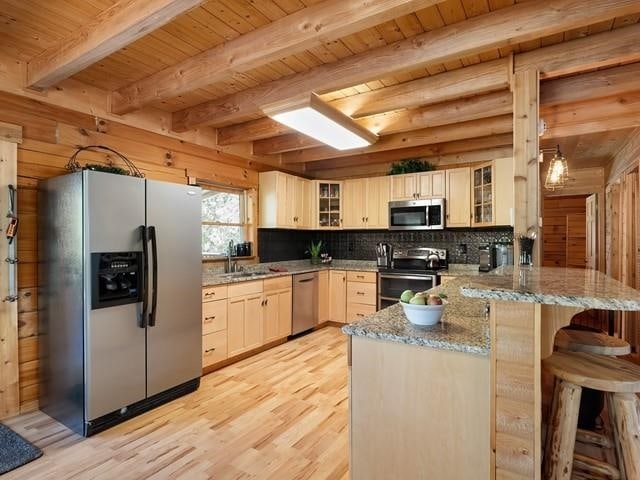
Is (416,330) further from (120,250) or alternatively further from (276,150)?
(276,150)

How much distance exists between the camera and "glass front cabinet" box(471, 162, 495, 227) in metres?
4.16

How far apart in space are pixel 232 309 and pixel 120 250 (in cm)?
138

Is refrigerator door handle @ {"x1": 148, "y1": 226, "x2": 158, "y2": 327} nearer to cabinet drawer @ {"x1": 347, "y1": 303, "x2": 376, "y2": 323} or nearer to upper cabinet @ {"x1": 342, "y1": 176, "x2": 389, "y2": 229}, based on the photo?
cabinet drawer @ {"x1": 347, "y1": 303, "x2": 376, "y2": 323}

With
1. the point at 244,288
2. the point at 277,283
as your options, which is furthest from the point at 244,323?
the point at 277,283

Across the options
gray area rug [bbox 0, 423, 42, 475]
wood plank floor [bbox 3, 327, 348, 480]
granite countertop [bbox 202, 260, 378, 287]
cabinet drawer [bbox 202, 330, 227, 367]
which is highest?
granite countertop [bbox 202, 260, 378, 287]

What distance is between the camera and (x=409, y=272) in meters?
4.49

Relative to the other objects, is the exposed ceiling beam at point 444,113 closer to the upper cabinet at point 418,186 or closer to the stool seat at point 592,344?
the upper cabinet at point 418,186

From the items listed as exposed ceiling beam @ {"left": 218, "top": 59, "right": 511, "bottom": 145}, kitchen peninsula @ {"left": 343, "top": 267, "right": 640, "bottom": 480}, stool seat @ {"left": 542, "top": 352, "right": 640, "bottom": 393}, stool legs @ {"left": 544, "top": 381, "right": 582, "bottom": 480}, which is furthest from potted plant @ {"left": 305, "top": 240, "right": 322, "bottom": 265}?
stool legs @ {"left": 544, "top": 381, "right": 582, "bottom": 480}

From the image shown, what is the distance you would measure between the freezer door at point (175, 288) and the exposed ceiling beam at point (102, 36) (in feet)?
2.93

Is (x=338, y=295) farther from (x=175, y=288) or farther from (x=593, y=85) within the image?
(x=593, y=85)

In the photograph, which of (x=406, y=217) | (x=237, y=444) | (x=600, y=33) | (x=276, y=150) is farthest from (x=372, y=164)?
(x=237, y=444)

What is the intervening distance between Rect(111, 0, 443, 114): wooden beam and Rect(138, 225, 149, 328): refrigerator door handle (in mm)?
1097

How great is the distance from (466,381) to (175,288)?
2.32 meters

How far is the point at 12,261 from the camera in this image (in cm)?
255
